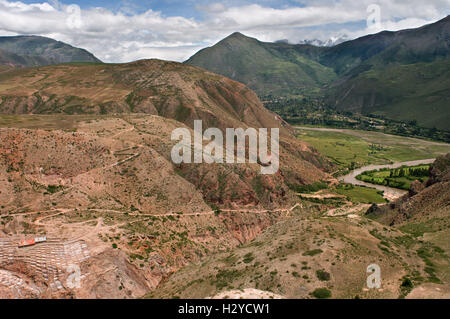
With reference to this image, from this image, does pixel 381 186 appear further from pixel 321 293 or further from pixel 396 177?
pixel 321 293

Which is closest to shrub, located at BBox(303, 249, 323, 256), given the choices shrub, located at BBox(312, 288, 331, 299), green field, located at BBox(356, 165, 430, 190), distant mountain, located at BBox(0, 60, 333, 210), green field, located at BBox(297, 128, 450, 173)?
shrub, located at BBox(312, 288, 331, 299)

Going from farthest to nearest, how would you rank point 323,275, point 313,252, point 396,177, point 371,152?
point 371,152 → point 396,177 → point 313,252 → point 323,275

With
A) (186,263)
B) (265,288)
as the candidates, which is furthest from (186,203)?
(265,288)

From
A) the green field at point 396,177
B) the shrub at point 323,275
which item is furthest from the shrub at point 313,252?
the green field at point 396,177

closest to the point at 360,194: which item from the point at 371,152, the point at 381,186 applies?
the point at 381,186

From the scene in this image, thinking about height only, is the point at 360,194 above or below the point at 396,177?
below

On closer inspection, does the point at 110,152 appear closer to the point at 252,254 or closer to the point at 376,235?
the point at 252,254

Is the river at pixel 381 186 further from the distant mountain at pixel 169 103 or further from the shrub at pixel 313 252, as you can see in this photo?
the shrub at pixel 313 252
